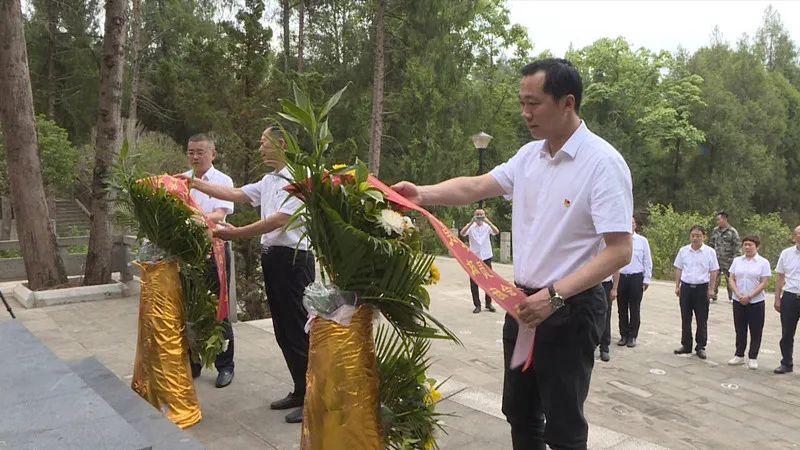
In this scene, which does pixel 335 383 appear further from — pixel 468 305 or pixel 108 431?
pixel 468 305

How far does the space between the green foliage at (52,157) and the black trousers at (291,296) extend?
14.6m

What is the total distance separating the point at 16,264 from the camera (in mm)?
11438

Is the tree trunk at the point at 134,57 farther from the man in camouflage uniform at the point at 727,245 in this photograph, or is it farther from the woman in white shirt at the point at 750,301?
the woman in white shirt at the point at 750,301

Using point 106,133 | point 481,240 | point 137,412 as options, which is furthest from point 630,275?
point 106,133

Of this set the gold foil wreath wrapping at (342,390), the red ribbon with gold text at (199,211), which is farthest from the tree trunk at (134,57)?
the gold foil wreath wrapping at (342,390)

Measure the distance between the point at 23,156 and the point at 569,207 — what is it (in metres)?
8.11

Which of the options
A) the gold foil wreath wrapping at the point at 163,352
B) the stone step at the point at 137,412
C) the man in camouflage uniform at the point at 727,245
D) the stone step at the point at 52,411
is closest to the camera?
the stone step at the point at 52,411

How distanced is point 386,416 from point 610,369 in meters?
4.52

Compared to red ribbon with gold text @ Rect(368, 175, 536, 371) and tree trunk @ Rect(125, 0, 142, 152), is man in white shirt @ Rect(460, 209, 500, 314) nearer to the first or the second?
red ribbon with gold text @ Rect(368, 175, 536, 371)

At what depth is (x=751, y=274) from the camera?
21.8 feet

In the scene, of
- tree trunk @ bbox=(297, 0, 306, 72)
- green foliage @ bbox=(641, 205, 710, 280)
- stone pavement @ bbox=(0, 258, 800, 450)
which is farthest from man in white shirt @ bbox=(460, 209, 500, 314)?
tree trunk @ bbox=(297, 0, 306, 72)

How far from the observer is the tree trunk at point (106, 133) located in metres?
8.00

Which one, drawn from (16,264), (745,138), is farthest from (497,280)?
(745,138)

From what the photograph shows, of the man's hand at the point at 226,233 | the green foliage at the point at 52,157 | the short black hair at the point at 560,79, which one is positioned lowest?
the man's hand at the point at 226,233
